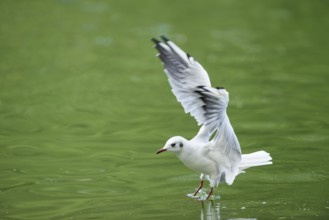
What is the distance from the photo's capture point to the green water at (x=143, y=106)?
312 inches

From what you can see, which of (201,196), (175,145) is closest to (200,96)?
(175,145)

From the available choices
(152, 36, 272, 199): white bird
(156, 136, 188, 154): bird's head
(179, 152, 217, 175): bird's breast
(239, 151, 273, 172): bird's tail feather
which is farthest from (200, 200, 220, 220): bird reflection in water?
(156, 136, 188, 154): bird's head

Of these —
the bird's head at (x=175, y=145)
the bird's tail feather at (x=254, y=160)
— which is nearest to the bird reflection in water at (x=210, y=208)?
the bird's tail feather at (x=254, y=160)

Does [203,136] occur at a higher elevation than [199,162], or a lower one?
higher

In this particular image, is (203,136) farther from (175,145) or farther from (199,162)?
(175,145)

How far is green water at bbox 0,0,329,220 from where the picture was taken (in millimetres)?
7914

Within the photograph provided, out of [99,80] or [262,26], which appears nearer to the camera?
[99,80]

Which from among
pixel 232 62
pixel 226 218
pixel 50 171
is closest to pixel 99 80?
pixel 232 62

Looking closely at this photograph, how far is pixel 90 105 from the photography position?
1243cm

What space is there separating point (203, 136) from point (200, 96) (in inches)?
25.1

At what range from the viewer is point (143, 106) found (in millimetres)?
12266

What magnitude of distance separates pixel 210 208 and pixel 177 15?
1198 cm

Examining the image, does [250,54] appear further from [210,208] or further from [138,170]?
[210,208]

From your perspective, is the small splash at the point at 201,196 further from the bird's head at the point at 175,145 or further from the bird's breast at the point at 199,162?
the bird's head at the point at 175,145
